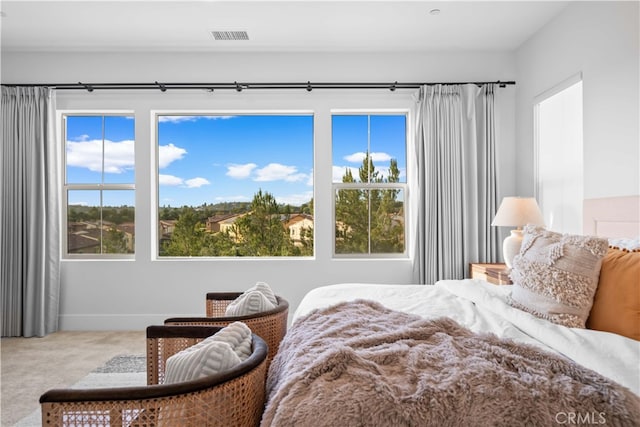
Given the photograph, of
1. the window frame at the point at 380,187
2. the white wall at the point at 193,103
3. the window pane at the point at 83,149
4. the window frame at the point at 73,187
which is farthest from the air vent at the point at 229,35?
the window pane at the point at 83,149

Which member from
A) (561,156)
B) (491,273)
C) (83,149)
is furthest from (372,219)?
(83,149)

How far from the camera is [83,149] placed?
3.90 meters

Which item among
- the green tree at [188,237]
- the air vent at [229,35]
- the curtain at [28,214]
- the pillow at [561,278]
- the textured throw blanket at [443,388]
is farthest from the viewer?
the green tree at [188,237]

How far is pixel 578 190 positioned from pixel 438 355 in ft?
7.77

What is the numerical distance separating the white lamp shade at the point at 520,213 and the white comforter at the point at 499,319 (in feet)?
3.34

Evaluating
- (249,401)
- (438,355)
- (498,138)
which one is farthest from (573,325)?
(498,138)

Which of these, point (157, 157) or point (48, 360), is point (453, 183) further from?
point (48, 360)

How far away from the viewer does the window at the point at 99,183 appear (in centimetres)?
385

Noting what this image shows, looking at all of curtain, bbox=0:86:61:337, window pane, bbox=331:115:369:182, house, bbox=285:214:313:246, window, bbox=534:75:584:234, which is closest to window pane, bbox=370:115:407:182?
window pane, bbox=331:115:369:182

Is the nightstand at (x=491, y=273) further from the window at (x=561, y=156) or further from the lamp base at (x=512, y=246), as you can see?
the window at (x=561, y=156)

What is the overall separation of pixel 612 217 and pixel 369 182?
82.9 inches

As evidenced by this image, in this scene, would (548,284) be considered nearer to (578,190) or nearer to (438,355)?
(438,355)

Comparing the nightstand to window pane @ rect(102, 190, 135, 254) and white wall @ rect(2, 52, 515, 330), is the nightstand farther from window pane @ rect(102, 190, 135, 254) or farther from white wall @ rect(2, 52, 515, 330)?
window pane @ rect(102, 190, 135, 254)

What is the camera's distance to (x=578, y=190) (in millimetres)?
2764
